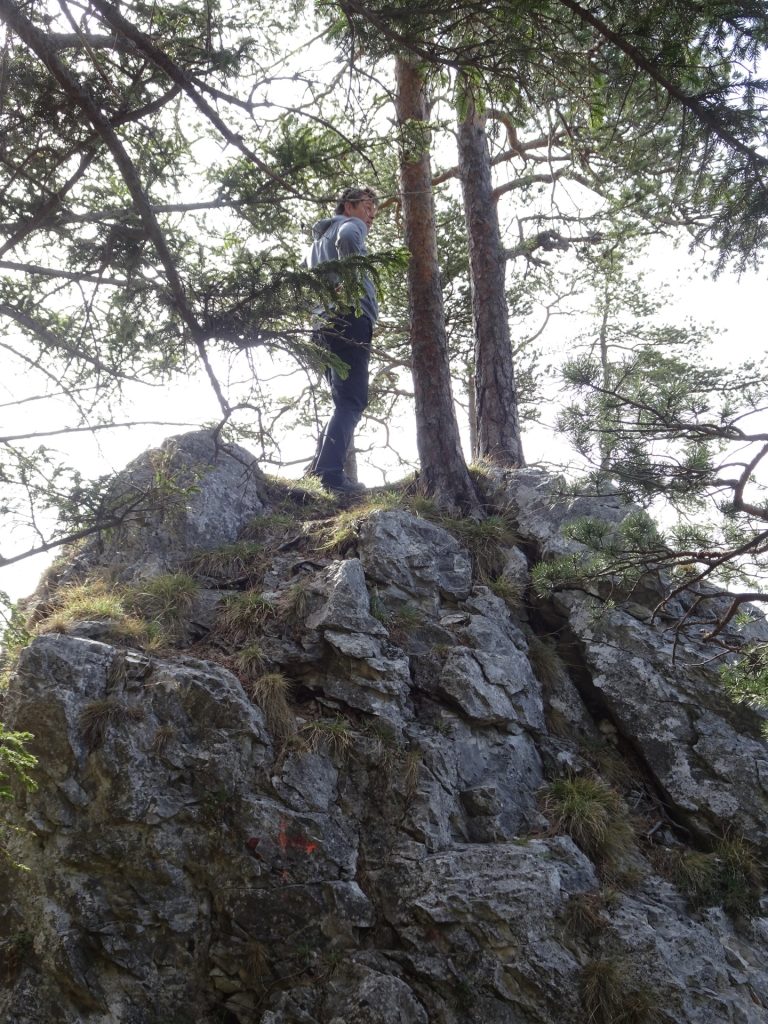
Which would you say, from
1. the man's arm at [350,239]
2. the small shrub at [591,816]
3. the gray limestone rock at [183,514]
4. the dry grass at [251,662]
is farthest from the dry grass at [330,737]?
the man's arm at [350,239]

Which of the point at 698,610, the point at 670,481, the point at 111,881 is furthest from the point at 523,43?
the point at 111,881

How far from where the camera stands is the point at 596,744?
539 centimetres

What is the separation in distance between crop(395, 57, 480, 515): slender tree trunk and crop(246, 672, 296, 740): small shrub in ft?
8.95

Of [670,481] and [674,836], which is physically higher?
[670,481]

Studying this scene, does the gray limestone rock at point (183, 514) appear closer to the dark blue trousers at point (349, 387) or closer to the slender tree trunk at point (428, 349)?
the dark blue trousers at point (349, 387)

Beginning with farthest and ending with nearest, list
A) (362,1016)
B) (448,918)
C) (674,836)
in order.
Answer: (674,836)
(448,918)
(362,1016)

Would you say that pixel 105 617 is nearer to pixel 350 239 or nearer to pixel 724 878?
pixel 350 239

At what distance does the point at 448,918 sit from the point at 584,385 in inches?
117

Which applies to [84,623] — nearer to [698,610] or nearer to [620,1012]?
[620,1012]

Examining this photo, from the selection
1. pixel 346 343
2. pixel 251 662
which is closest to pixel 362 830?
pixel 251 662

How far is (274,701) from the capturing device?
475 cm

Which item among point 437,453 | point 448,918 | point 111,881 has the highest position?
point 437,453

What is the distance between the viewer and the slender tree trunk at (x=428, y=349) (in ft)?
23.5

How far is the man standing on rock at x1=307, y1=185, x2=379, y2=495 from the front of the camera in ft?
20.0
